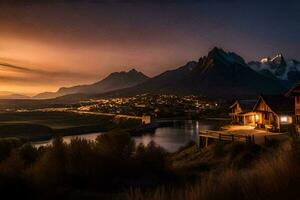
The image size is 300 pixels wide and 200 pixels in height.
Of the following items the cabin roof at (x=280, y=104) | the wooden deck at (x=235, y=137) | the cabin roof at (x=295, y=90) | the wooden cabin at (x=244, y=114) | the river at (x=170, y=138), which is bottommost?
the river at (x=170, y=138)

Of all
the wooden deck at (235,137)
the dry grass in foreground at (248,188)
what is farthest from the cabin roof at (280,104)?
the dry grass in foreground at (248,188)

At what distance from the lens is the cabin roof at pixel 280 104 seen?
39.4m

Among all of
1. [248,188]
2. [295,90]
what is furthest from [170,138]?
[248,188]

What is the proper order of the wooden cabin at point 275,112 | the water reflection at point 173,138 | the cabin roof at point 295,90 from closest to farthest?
the cabin roof at point 295,90, the wooden cabin at point 275,112, the water reflection at point 173,138

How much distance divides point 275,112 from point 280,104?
1622 millimetres

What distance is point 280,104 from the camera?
40438 mm

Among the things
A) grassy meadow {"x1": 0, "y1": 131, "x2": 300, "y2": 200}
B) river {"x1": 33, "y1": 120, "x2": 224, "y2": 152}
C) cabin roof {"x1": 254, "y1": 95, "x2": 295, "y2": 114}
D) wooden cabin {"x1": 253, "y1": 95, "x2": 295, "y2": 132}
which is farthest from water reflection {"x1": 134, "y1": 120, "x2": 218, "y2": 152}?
grassy meadow {"x1": 0, "y1": 131, "x2": 300, "y2": 200}

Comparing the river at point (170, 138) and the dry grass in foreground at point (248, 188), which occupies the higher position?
the dry grass in foreground at point (248, 188)

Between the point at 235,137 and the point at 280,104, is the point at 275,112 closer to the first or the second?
the point at 280,104

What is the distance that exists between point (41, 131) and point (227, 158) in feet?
222

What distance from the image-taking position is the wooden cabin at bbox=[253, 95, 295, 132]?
126 ft

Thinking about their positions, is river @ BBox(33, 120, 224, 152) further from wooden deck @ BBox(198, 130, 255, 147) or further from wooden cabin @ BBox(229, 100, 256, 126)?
wooden deck @ BBox(198, 130, 255, 147)

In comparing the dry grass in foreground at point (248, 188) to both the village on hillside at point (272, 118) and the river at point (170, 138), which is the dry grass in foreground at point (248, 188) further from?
the river at point (170, 138)

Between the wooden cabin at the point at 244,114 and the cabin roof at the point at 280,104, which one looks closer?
the cabin roof at the point at 280,104
